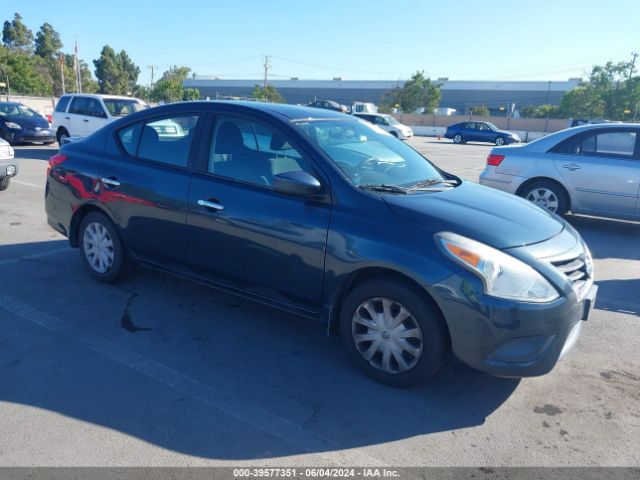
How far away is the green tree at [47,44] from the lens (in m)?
76.1

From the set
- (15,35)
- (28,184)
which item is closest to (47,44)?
(15,35)

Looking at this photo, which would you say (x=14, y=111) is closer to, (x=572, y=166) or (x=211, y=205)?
(x=211, y=205)

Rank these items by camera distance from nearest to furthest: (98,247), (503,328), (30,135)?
(503,328) < (98,247) < (30,135)

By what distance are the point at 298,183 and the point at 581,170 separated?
5.98 meters

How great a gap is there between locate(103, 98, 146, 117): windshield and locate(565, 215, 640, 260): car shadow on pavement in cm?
1163

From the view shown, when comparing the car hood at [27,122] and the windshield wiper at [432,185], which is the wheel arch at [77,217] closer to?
the windshield wiper at [432,185]

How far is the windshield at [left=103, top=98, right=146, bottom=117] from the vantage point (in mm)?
15055

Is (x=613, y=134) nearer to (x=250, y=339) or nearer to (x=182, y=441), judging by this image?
(x=250, y=339)

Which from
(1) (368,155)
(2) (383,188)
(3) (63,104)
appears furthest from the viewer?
(3) (63,104)

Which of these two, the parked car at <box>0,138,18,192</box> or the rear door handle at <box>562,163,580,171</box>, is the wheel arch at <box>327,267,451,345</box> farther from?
the parked car at <box>0,138,18,192</box>

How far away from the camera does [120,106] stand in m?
15.4

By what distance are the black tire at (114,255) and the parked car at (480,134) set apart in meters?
32.7

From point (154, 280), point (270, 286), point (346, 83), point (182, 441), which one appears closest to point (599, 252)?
point (270, 286)

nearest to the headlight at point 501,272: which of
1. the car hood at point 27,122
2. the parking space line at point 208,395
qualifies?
the parking space line at point 208,395
